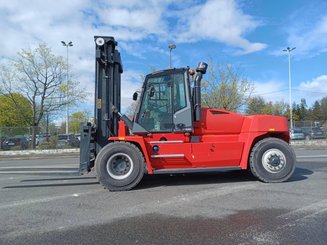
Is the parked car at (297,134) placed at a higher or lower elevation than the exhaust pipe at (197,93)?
lower

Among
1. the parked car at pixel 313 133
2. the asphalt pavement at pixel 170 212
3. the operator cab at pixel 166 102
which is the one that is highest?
the operator cab at pixel 166 102

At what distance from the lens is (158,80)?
853cm

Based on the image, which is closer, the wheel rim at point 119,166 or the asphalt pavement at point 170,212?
the asphalt pavement at point 170,212

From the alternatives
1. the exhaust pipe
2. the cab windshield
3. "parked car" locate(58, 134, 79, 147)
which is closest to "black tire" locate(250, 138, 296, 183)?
the exhaust pipe

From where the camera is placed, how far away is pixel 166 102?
8.48 meters

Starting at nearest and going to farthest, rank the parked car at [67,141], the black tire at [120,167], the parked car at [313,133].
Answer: the black tire at [120,167], the parked car at [67,141], the parked car at [313,133]

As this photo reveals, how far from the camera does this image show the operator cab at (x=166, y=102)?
8.40 m

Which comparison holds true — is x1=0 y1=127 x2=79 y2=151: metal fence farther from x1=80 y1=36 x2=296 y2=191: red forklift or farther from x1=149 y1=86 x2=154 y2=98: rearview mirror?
x1=149 y1=86 x2=154 y2=98: rearview mirror

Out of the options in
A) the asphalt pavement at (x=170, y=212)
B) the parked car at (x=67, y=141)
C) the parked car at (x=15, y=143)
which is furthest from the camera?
the parked car at (x=67, y=141)

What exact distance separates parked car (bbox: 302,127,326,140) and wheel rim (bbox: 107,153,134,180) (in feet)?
93.6

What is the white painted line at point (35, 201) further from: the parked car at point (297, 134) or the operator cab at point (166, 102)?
the parked car at point (297, 134)

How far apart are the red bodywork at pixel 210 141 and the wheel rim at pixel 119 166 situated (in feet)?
1.33

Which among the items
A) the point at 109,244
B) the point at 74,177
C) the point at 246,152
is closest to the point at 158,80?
the point at 246,152

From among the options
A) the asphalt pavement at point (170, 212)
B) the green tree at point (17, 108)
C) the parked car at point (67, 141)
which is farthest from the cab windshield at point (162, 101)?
the green tree at point (17, 108)
